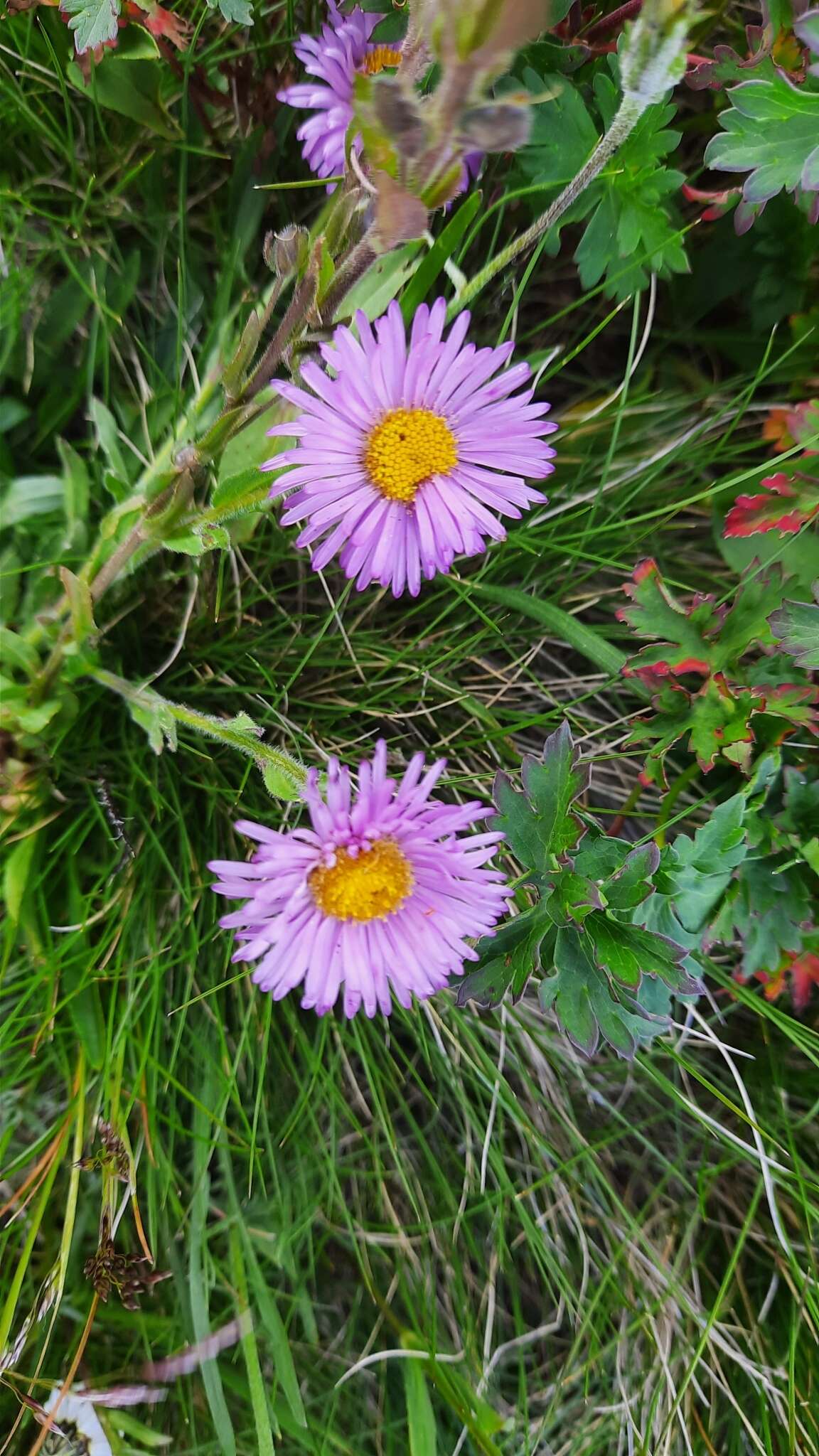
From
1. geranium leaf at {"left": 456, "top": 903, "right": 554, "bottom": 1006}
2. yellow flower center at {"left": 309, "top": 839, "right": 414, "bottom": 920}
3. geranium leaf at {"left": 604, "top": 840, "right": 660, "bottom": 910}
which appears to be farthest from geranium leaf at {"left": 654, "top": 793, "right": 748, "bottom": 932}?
yellow flower center at {"left": 309, "top": 839, "right": 414, "bottom": 920}

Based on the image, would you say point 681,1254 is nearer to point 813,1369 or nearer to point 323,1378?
point 813,1369

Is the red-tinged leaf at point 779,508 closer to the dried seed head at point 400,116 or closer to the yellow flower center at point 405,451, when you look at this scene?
the yellow flower center at point 405,451

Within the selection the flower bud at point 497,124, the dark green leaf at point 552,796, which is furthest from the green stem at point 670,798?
the flower bud at point 497,124

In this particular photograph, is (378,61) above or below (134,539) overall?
above

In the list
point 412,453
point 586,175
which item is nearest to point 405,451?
point 412,453

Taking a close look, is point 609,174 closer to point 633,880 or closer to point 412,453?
point 412,453

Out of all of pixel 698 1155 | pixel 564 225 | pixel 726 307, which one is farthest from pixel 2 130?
pixel 698 1155
